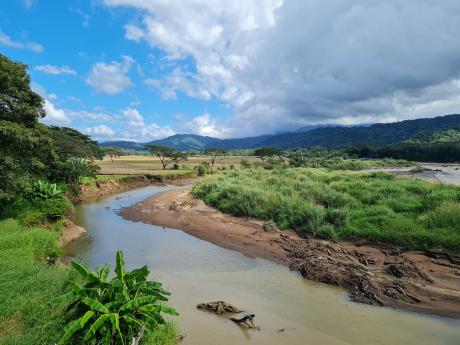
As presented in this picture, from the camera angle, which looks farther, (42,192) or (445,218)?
(42,192)

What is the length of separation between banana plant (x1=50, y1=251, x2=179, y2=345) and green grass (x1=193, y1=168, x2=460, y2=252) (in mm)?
11591

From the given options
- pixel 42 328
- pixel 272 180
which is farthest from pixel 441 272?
pixel 272 180

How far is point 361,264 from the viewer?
13133 millimetres

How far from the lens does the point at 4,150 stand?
14.3 metres

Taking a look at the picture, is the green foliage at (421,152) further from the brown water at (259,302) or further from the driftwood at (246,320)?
the driftwood at (246,320)

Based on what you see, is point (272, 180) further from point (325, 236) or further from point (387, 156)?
point (387, 156)

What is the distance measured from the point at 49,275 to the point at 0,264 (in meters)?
1.39

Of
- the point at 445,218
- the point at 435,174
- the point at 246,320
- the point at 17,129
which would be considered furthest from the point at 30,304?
the point at 435,174

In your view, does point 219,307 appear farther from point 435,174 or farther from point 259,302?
point 435,174

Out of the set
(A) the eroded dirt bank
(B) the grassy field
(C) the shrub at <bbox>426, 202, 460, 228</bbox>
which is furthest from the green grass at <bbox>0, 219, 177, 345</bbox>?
(B) the grassy field

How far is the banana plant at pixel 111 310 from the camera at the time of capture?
5.70 metres

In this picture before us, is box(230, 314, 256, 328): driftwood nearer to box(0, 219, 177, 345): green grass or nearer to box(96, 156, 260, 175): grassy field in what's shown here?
box(0, 219, 177, 345): green grass

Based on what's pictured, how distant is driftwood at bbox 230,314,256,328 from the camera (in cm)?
888

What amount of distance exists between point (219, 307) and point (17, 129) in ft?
35.1
